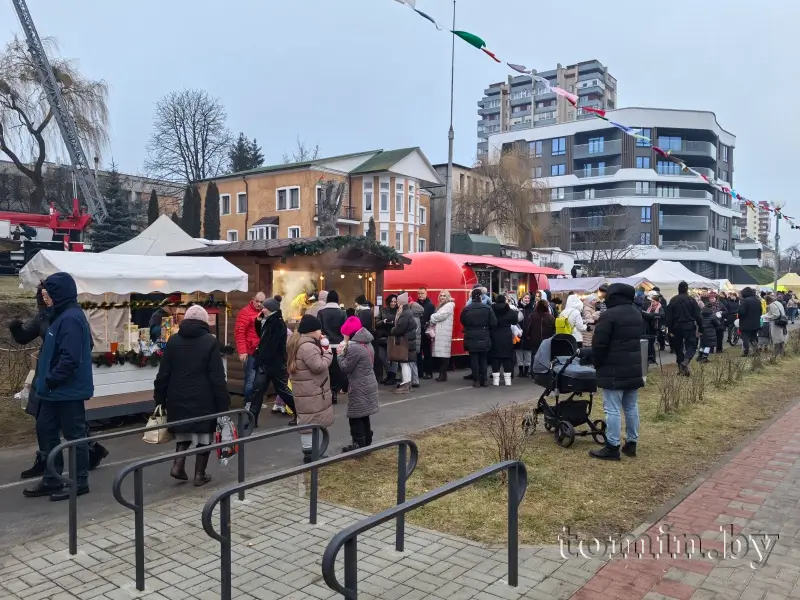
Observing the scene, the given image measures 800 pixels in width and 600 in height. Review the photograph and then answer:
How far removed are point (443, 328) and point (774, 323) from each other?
1016cm

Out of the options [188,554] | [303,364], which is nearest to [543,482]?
[303,364]

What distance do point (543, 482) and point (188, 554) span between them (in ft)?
11.6

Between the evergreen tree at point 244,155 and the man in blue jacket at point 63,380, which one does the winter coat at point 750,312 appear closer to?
the man in blue jacket at point 63,380

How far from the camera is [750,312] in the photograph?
56.4 ft

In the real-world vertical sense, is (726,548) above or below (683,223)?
below

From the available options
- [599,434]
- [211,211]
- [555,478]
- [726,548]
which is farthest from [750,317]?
[211,211]

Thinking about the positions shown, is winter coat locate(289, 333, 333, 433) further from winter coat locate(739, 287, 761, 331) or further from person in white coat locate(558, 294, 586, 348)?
winter coat locate(739, 287, 761, 331)

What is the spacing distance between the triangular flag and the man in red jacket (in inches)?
267

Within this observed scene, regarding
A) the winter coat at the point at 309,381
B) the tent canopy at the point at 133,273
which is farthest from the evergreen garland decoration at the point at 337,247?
the winter coat at the point at 309,381

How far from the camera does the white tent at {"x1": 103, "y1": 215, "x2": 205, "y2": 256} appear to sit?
1648cm

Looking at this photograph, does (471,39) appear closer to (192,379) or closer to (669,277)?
(192,379)

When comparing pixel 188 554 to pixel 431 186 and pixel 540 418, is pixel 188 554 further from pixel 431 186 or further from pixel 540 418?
pixel 431 186

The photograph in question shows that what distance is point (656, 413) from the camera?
32.3 feet

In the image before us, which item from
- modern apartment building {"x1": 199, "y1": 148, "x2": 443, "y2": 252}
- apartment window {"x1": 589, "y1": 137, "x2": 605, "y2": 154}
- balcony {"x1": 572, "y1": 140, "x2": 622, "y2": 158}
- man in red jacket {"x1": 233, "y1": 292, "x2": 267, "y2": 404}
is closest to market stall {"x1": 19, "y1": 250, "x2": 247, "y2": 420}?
man in red jacket {"x1": 233, "y1": 292, "x2": 267, "y2": 404}
